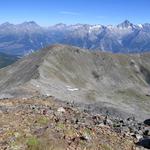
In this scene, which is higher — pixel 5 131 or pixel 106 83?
pixel 5 131

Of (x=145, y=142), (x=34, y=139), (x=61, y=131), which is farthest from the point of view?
(x=145, y=142)

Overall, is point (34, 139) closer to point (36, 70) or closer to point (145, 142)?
point (145, 142)

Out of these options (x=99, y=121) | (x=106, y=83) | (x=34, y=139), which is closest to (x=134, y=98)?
(x=106, y=83)

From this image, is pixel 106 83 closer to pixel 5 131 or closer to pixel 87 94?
pixel 87 94

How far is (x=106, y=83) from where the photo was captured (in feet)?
633

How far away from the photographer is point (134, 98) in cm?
17275

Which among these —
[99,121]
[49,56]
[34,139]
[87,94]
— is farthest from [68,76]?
[34,139]

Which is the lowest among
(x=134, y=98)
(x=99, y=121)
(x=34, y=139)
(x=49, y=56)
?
(x=134, y=98)

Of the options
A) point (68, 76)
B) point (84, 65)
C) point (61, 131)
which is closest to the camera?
point (61, 131)

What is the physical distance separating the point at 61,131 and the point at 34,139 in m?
2.99

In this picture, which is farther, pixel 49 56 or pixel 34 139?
pixel 49 56

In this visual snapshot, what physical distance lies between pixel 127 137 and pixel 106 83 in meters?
161

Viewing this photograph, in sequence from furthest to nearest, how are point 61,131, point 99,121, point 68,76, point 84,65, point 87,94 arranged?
point 84,65, point 68,76, point 87,94, point 99,121, point 61,131

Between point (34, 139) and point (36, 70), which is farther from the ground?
point (34, 139)
